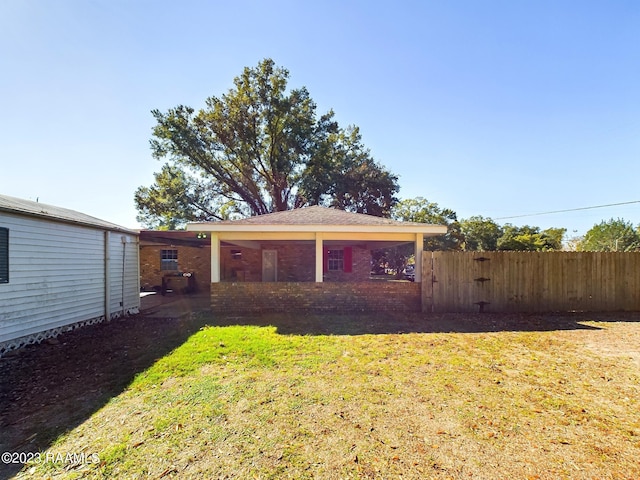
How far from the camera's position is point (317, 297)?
8477 millimetres

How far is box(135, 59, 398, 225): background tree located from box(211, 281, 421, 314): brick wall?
43.8ft

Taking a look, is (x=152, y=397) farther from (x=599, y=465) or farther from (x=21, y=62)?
(x=21, y=62)

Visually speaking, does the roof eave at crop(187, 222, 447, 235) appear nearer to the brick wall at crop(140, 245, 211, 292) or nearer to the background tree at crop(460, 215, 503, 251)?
the brick wall at crop(140, 245, 211, 292)

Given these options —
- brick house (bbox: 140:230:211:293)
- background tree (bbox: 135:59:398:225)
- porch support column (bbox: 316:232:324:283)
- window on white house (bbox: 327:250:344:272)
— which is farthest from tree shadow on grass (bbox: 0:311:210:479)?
background tree (bbox: 135:59:398:225)

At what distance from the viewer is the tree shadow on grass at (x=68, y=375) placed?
112 inches

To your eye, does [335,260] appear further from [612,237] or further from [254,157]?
[612,237]

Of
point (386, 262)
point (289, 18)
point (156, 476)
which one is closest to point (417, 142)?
point (289, 18)

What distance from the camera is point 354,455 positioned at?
2350 millimetres

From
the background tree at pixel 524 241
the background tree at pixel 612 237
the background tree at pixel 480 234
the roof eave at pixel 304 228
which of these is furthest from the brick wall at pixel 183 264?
the background tree at pixel 612 237

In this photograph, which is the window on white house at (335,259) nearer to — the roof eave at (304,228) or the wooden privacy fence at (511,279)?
the roof eave at (304,228)

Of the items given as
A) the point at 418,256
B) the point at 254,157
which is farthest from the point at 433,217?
the point at 418,256

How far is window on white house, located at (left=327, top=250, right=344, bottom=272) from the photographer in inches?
586

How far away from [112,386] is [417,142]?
1441 centimetres

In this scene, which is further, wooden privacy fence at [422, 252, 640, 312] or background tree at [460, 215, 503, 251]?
background tree at [460, 215, 503, 251]
